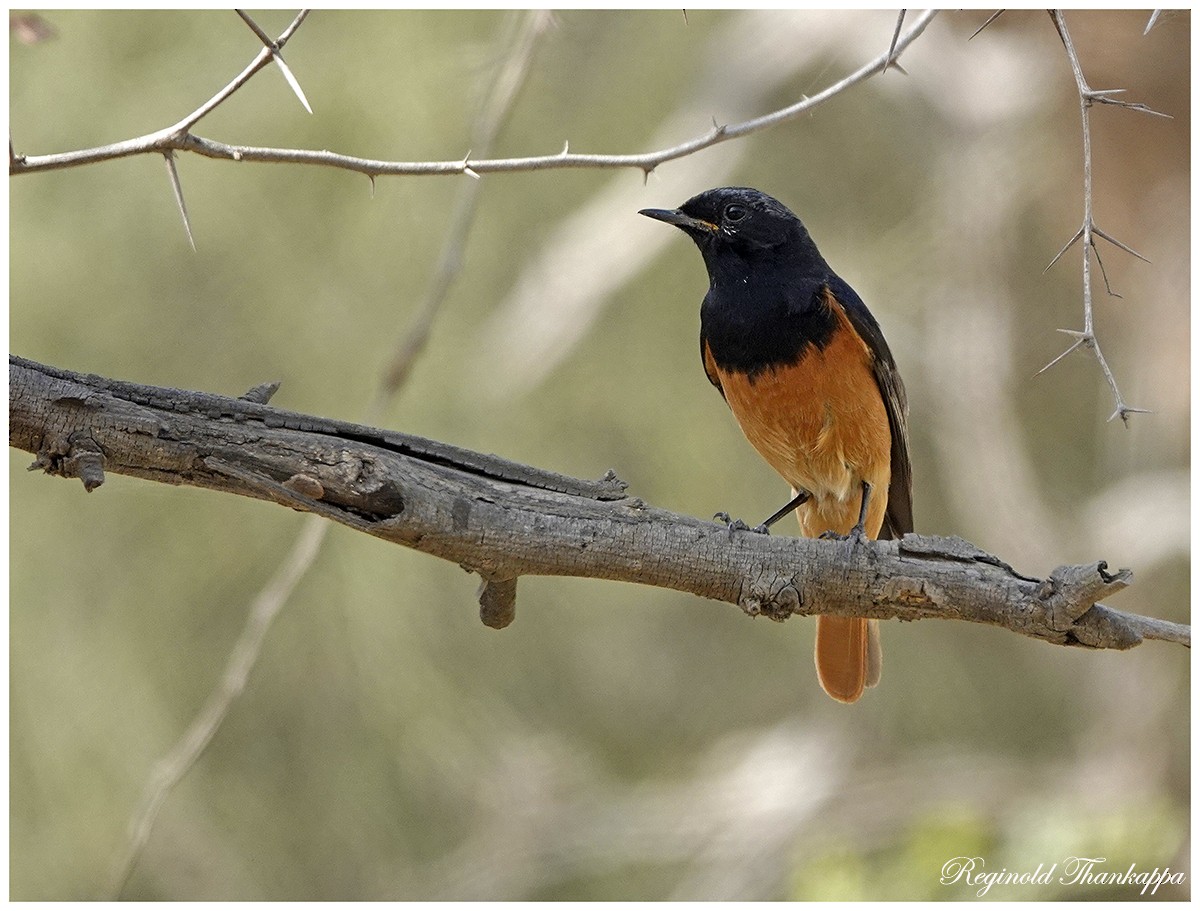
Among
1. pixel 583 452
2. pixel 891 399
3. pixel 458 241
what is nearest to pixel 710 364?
pixel 891 399

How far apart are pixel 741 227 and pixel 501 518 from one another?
1.84 metres

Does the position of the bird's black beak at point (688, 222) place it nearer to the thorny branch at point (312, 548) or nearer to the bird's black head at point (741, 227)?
the bird's black head at point (741, 227)

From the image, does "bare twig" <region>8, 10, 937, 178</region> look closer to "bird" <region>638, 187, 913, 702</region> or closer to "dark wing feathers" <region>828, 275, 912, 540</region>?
"bird" <region>638, 187, 913, 702</region>

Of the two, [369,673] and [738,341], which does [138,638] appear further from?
[738,341]

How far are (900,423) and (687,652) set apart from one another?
4281 millimetres

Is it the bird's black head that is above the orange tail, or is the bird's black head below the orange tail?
above

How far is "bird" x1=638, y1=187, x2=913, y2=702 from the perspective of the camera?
4.16 metres

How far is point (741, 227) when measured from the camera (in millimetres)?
4371

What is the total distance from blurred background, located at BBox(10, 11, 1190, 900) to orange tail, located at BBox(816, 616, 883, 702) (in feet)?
4.29

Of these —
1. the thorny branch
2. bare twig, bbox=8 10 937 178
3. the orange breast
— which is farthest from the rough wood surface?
the orange breast

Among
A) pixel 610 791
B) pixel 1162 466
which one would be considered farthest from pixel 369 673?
pixel 1162 466

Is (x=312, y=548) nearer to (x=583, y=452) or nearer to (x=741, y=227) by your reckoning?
(x=741, y=227)

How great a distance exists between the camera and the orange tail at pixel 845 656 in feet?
15.3

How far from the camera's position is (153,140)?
2689 mm
